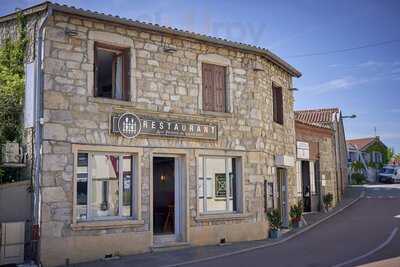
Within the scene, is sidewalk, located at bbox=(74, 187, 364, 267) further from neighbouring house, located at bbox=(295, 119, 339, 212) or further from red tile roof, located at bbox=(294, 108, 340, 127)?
red tile roof, located at bbox=(294, 108, 340, 127)

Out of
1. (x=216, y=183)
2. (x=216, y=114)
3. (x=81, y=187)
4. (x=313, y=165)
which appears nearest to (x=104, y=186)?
(x=81, y=187)

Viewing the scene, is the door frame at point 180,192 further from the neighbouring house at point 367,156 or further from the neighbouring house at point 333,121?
the neighbouring house at point 367,156

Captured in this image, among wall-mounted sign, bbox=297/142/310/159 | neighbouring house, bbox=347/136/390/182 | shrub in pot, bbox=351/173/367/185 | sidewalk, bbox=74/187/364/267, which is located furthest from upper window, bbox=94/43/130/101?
neighbouring house, bbox=347/136/390/182

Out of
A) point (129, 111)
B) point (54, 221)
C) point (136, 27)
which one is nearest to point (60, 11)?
point (136, 27)

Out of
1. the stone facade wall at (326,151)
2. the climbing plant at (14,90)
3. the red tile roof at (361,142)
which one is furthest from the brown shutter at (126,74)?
the red tile roof at (361,142)

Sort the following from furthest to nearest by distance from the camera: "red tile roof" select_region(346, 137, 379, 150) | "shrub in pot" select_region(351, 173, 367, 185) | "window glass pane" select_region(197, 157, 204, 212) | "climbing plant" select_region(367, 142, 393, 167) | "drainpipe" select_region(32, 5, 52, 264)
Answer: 1. "climbing plant" select_region(367, 142, 393, 167)
2. "red tile roof" select_region(346, 137, 379, 150)
3. "shrub in pot" select_region(351, 173, 367, 185)
4. "window glass pane" select_region(197, 157, 204, 212)
5. "drainpipe" select_region(32, 5, 52, 264)

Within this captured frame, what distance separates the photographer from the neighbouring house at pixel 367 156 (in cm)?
4522

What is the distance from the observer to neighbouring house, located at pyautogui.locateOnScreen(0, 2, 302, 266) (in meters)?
9.77

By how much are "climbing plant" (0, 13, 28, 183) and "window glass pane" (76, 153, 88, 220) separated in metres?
1.50

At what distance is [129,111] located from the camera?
1093 cm

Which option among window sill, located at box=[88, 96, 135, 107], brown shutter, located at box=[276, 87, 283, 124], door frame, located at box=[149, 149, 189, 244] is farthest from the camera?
brown shutter, located at box=[276, 87, 283, 124]

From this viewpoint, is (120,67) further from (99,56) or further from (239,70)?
(239,70)

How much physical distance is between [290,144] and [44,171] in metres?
9.50

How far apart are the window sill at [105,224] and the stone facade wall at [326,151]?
1051 centimetres
